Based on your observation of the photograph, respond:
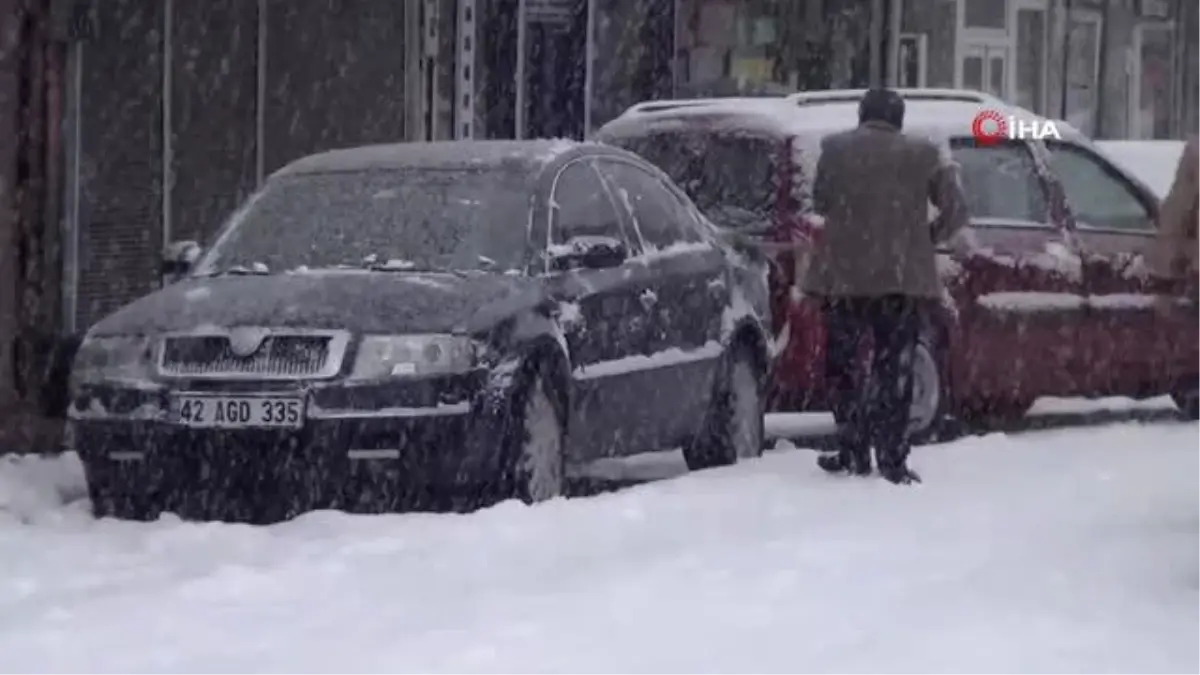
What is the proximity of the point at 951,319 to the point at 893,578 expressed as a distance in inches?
195

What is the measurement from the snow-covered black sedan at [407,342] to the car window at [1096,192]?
359 centimetres

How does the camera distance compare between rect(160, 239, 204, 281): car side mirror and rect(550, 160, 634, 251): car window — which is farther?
rect(160, 239, 204, 281): car side mirror

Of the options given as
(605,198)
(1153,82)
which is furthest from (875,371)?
(1153,82)

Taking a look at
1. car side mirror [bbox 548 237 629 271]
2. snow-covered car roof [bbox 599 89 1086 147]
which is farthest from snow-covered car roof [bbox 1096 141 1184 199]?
car side mirror [bbox 548 237 629 271]

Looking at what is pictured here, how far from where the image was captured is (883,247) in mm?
11594

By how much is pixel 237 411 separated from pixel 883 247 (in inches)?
118

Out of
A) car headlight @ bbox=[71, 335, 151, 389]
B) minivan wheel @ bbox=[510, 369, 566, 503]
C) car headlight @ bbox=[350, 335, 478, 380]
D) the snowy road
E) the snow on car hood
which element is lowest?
the snowy road

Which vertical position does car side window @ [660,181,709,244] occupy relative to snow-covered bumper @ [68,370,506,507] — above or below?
above

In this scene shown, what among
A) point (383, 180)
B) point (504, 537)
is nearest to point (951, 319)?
point (383, 180)

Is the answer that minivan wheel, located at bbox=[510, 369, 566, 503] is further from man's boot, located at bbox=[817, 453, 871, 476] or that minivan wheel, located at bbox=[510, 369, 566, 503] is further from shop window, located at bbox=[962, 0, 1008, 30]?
shop window, located at bbox=[962, 0, 1008, 30]

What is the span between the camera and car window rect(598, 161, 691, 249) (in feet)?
39.0

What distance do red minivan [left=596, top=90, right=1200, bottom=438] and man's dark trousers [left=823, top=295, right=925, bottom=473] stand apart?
1.34 m

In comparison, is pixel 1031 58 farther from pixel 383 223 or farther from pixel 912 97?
pixel 383 223

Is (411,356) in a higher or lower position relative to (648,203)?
lower
